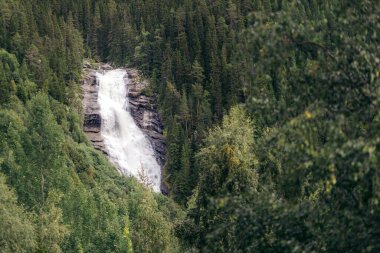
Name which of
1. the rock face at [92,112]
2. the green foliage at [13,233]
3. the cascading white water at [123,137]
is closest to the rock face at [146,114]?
the cascading white water at [123,137]

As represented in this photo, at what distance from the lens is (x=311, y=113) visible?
11.6m

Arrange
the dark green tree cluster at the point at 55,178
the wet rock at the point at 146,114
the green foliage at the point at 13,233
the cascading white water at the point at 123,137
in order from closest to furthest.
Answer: the green foliage at the point at 13,233, the dark green tree cluster at the point at 55,178, the cascading white water at the point at 123,137, the wet rock at the point at 146,114

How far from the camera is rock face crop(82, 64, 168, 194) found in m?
105

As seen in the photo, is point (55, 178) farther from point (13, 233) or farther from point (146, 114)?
point (146, 114)

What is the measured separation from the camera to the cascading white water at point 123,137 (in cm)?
10056

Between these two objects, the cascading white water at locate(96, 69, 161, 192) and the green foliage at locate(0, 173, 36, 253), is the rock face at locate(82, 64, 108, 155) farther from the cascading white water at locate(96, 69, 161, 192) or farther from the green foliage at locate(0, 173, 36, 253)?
the green foliage at locate(0, 173, 36, 253)

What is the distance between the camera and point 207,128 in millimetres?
64750

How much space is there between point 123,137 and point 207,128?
43.6m

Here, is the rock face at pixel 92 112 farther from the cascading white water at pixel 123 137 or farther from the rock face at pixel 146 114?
the rock face at pixel 146 114

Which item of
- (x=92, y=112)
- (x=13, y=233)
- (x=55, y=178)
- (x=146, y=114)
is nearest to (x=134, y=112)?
(x=146, y=114)

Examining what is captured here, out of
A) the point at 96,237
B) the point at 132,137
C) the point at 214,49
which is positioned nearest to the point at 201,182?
the point at 96,237

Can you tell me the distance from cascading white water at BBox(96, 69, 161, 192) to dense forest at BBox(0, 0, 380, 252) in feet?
11.4

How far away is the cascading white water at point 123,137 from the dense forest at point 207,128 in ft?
11.4

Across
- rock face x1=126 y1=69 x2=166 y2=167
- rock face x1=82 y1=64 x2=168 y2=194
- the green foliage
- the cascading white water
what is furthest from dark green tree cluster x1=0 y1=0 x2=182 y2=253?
rock face x1=126 y1=69 x2=166 y2=167
